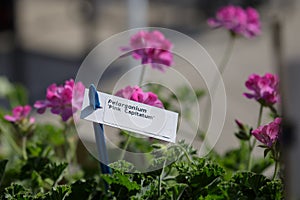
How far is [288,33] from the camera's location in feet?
14.4

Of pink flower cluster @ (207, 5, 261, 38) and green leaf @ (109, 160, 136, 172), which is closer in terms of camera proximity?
green leaf @ (109, 160, 136, 172)

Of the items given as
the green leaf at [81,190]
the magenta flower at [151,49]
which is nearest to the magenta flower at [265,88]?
the magenta flower at [151,49]

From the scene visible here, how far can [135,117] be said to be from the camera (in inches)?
24.6

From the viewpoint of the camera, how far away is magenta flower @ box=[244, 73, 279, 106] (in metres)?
0.71

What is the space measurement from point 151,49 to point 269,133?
0.67 feet

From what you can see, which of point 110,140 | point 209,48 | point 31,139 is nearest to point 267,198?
point 110,140

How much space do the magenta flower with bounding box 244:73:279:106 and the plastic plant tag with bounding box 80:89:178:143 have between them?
0.13 metres

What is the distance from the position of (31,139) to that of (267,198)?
45cm

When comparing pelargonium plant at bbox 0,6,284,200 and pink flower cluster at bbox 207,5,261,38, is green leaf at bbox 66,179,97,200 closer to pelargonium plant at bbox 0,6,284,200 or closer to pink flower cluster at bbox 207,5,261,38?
pelargonium plant at bbox 0,6,284,200

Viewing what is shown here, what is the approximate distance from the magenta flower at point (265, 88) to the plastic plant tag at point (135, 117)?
134 mm

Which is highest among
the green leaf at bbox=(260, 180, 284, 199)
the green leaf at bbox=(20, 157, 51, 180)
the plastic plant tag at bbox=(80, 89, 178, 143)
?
the plastic plant tag at bbox=(80, 89, 178, 143)

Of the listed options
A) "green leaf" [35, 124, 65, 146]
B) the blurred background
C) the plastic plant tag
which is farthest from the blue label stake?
the blurred background

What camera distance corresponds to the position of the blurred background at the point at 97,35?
3451 mm

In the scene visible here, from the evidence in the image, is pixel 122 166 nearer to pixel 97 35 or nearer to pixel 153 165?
pixel 153 165
